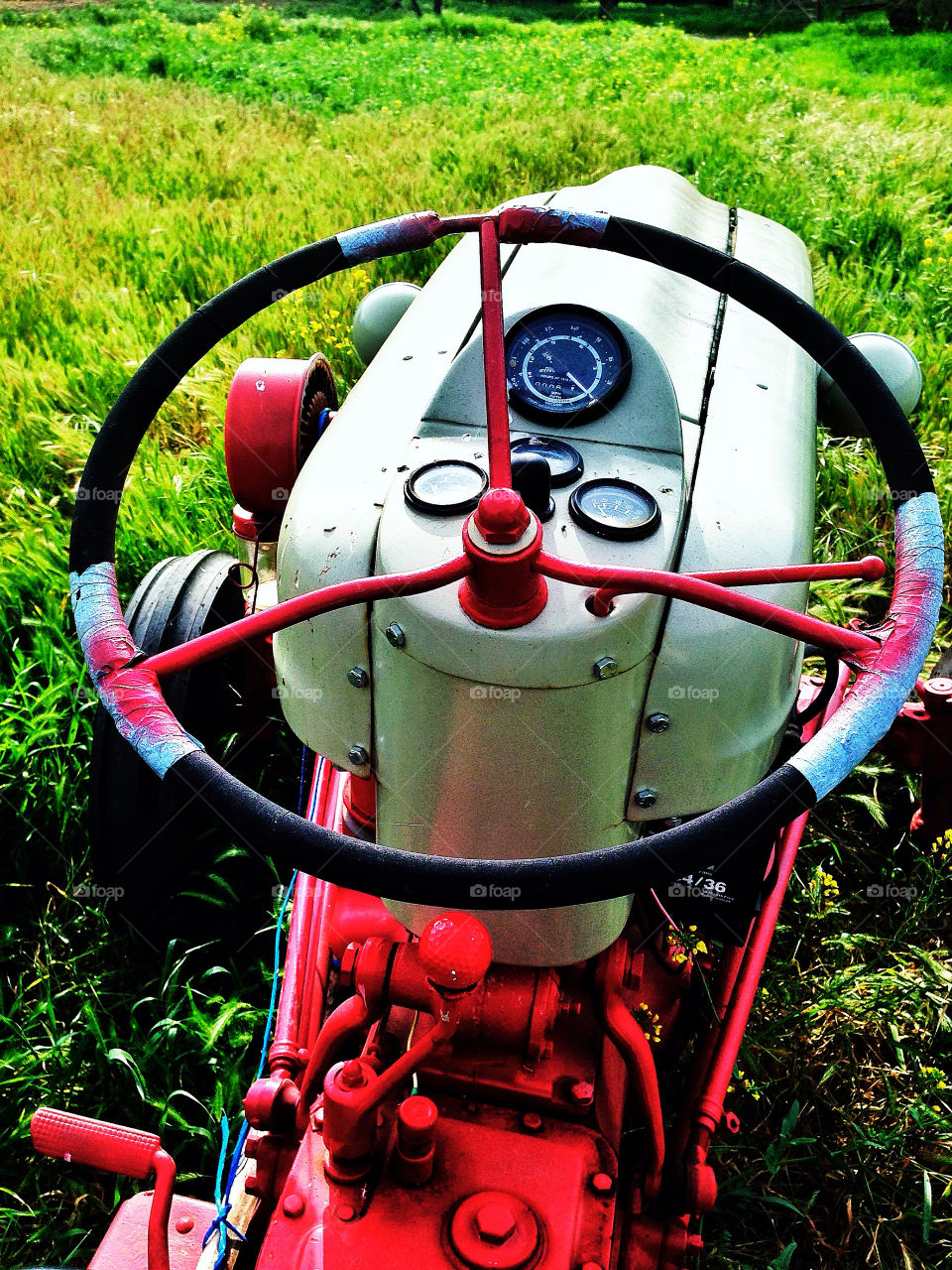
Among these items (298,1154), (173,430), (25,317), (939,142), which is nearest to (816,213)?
(939,142)

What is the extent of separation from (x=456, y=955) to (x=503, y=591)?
406 mm

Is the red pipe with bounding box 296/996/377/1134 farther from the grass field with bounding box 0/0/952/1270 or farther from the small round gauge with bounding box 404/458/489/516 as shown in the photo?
the small round gauge with bounding box 404/458/489/516

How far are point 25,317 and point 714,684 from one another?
3763mm

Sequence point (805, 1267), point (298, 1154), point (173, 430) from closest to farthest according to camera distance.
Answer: point (298, 1154) < point (805, 1267) < point (173, 430)

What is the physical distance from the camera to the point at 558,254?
5.19ft

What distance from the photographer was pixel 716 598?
3.01 ft

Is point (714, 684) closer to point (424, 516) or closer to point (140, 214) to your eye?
point (424, 516)
